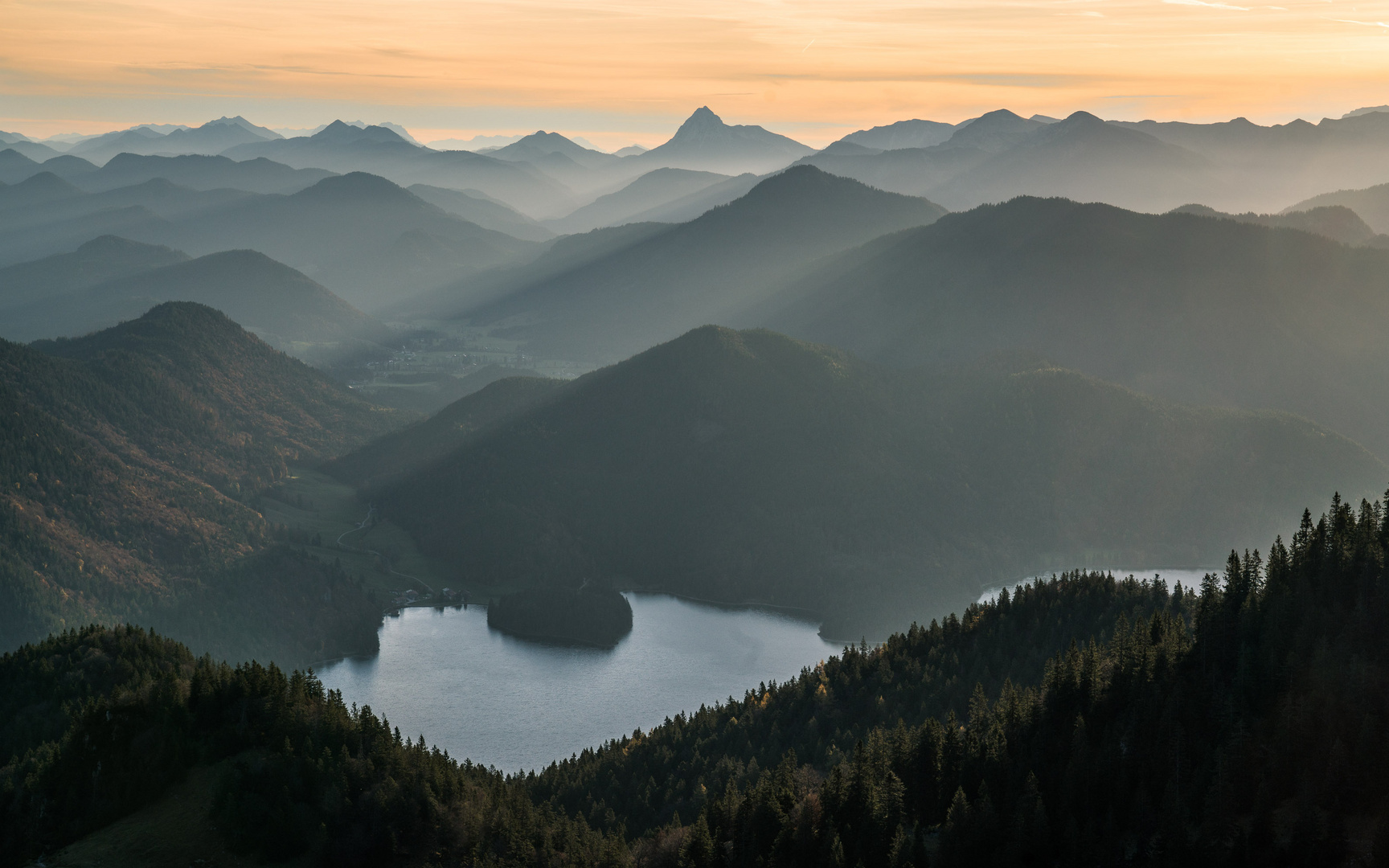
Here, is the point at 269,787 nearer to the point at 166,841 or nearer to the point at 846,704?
the point at 166,841

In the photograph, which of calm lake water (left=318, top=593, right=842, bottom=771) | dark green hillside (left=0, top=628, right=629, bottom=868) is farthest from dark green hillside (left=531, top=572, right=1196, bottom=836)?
dark green hillside (left=0, top=628, right=629, bottom=868)

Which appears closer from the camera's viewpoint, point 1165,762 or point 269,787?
point 1165,762

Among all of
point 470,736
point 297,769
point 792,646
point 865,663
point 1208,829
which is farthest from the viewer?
point 792,646

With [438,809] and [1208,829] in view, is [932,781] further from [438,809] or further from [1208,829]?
[438,809]

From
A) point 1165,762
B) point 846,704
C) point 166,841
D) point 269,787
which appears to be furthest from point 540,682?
point 1165,762

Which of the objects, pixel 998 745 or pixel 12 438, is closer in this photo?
pixel 998 745

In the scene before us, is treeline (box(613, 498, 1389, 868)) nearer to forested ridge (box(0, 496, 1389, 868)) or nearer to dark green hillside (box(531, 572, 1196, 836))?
forested ridge (box(0, 496, 1389, 868))

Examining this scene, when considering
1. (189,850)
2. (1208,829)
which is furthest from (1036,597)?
(189,850)
